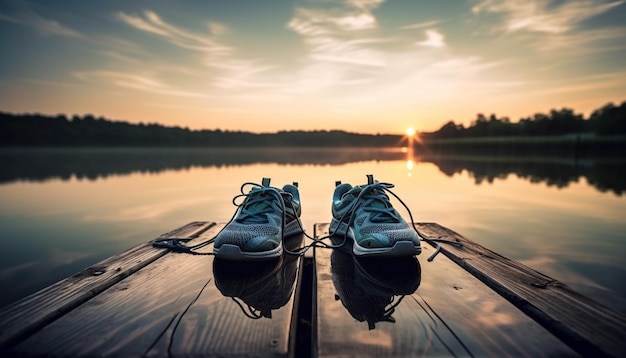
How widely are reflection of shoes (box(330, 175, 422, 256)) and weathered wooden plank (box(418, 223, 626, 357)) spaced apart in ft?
1.38

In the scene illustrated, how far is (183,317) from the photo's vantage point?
1322 millimetres

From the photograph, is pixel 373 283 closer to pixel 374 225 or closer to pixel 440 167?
pixel 374 225

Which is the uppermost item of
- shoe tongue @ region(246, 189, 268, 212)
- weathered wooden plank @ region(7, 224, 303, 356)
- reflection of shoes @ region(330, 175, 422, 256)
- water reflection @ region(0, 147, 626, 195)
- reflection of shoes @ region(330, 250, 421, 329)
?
shoe tongue @ region(246, 189, 268, 212)

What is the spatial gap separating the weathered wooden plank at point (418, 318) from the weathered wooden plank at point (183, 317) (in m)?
0.19

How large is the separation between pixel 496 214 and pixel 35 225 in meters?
8.16

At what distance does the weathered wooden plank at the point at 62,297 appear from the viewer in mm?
1220

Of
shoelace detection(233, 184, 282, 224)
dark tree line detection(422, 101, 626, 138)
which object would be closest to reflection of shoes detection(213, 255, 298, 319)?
shoelace detection(233, 184, 282, 224)

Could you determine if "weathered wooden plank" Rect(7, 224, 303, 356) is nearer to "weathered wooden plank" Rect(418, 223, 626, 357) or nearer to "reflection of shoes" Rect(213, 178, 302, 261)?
"reflection of shoes" Rect(213, 178, 302, 261)

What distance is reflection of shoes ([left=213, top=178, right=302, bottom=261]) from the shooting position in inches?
75.5

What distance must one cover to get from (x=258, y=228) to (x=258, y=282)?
1.42 feet

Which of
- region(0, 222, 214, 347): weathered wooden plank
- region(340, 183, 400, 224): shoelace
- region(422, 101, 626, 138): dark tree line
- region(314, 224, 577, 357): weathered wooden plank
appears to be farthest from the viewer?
region(422, 101, 626, 138): dark tree line

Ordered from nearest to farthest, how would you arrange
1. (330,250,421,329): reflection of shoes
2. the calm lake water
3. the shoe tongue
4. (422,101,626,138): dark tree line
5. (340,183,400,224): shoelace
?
1. (330,250,421,329): reflection of shoes
2. (340,183,400,224): shoelace
3. the shoe tongue
4. the calm lake water
5. (422,101,626,138): dark tree line

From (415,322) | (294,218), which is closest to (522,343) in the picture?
(415,322)

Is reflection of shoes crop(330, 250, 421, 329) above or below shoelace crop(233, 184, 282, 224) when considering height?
below
